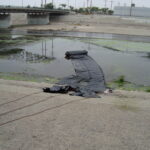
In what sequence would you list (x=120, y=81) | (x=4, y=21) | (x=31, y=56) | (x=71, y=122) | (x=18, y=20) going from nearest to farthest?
(x=71, y=122) < (x=120, y=81) < (x=31, y=56) < (x=4, y=21) < (x=18, y=20)

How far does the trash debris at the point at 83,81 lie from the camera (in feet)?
30.9

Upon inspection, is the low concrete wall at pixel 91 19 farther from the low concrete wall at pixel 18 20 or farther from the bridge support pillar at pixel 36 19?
the low concrete wall at pixel 18 20

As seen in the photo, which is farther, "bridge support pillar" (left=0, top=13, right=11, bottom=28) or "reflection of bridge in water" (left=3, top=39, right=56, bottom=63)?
"bridge support pillar" (left=0, top=13, right=11, bottom=28)

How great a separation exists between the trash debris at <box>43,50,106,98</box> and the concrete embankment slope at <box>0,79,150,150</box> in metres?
0.73

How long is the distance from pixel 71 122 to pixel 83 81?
5508 mm

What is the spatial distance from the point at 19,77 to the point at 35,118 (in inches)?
251

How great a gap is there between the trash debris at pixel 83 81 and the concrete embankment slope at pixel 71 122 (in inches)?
28.9

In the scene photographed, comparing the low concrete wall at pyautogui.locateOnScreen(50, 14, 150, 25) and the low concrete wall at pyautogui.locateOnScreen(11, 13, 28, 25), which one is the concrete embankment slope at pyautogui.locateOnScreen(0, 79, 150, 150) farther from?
the low concrete wall at pyautogui.locateOnScreen(50, 14, 150, 25)

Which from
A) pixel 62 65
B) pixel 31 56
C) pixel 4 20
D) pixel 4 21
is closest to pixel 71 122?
pixel 62 65

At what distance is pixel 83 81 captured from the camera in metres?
11.6

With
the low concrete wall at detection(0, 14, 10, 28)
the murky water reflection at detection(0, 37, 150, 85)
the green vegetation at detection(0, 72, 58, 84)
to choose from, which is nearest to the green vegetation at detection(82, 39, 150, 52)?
the murky water reflection at detection(0, 37, 150, 85)

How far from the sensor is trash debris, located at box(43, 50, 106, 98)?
30.9 feet

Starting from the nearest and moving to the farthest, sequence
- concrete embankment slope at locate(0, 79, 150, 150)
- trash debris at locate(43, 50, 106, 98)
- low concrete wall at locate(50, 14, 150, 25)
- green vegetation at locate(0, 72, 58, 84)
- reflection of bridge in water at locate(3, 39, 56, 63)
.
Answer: concrete embankment slope at locate(0, 79, 150, 150)
trash debris at locate(43, 50, 106, 98)
green vegetation at locate(0, 72, 58, 84)
reflection of bridge in water at locate(3, 39, 56, 63)
low concrete wall at locate(50, 14, 150, 25)

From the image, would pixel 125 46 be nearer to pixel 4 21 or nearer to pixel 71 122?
pixel 71 122
